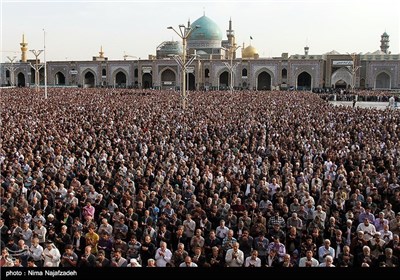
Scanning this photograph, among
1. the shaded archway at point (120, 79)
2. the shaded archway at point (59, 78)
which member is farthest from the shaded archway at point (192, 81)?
the shaded archway at point (59, 78)

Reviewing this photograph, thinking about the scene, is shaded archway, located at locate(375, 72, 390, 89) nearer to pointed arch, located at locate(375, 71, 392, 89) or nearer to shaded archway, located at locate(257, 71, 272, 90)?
pointed arch, located at locate(375, 71, 392, 89)

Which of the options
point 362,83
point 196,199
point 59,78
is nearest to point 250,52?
point 362,83

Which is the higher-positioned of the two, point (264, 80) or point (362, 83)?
point (264, 80)

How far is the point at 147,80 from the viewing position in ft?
246

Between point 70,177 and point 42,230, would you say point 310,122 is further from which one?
point 42,230

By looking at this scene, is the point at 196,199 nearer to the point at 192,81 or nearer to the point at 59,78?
the point at 192,81

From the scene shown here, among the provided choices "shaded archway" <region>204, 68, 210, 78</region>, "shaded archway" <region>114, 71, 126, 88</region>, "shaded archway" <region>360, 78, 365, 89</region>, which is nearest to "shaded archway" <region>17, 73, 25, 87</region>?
"shaded archway" <region>114, 71, 126, 88</region>

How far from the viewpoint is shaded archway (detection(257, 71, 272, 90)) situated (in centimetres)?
7100

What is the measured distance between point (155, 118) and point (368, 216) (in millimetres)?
15005

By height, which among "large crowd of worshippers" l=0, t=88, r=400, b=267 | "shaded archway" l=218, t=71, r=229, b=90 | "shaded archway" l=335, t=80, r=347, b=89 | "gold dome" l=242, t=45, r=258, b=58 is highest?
"gold dome" l=242, t=45, r=258, b=58

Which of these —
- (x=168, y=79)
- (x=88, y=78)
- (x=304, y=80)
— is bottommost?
(x=304, y=80)

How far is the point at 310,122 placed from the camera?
20.5 metres

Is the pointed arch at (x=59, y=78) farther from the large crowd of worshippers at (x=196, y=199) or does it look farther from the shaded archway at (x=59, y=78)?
the large crowd of worshippers at (x=196, y=199)

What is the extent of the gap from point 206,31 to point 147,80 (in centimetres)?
1410
